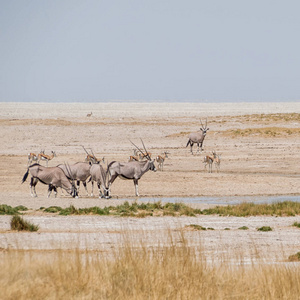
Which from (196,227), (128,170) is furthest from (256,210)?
(128,170)

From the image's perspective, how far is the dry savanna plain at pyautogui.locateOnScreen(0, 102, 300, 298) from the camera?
1227 cm

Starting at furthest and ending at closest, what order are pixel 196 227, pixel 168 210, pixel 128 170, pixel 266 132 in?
1. pixel 266 132
2. pixel 128 170
3. pixel 168 210
4. pixel 196 227

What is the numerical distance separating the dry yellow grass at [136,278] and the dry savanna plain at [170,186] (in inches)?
14.5

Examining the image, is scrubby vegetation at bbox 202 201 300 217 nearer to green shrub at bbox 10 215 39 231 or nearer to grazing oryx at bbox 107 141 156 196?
green shrub at bbox 10 215 39 231

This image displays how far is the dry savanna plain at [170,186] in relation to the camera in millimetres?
12266

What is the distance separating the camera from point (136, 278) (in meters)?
7.99

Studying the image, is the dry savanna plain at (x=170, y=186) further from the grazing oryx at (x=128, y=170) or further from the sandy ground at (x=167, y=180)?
the grazing oryx at (x=128, y=170)

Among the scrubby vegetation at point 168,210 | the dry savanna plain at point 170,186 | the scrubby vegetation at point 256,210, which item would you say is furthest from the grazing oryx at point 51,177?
the scrubby vegetation at point 256,210

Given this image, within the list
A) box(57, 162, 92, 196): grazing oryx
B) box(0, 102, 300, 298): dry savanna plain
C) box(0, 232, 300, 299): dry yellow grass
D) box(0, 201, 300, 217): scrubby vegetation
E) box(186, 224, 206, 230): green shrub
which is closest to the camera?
box(0, 232, 300, 299): dry yellow grass

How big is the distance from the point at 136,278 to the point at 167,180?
2186 centimetres

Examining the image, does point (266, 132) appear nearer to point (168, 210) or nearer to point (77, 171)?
point (77, 171)

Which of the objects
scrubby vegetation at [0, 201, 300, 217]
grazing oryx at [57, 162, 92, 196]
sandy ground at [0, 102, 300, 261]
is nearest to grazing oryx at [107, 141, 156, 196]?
sandy ground at [0, 102, 300, 261]

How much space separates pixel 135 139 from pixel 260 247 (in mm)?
39753

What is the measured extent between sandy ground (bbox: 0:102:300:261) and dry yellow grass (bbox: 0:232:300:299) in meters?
0.44
